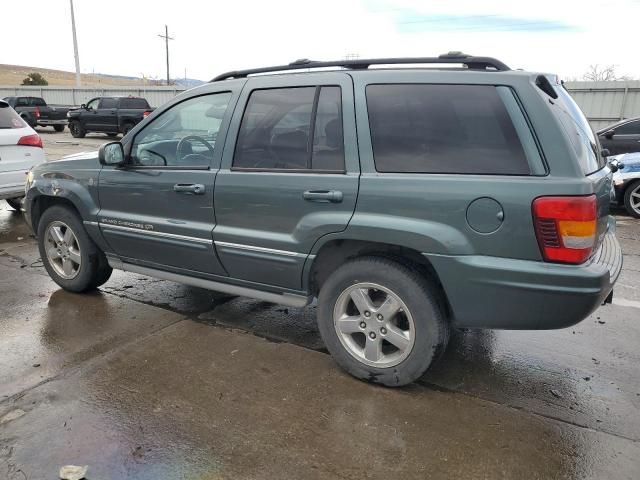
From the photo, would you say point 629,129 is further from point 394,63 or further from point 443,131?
point 443,131

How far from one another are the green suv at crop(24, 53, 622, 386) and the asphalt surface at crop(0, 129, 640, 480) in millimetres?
383

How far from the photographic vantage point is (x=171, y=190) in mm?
3607

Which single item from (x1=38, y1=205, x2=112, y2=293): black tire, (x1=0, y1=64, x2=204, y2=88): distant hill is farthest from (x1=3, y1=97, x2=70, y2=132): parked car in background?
(x1=38, y1=205, x2=112, y2=293): black tire

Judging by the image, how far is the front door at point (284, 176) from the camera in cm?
296

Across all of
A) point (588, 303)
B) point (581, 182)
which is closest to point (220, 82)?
point (581, 182)

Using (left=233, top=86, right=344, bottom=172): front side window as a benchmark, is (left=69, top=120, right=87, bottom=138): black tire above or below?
below

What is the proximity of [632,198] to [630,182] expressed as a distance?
0.84ft

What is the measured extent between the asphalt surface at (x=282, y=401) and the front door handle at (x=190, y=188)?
3.48 feet

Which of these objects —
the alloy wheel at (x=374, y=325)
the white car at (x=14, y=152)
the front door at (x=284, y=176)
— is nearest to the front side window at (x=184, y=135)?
the front door at (x=284, y=176)

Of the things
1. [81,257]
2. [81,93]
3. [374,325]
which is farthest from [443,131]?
[81,93]

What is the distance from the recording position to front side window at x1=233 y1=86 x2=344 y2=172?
3.03 meters

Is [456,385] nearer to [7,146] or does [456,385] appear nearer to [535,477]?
[535,477]

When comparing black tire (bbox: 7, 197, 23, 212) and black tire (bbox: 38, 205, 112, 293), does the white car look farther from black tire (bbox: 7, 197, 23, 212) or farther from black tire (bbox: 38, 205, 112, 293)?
black tire (bbox: 38, 205, 112, 293)

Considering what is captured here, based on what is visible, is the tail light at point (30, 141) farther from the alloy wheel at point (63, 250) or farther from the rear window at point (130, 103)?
the rear window at point (130, 103)
